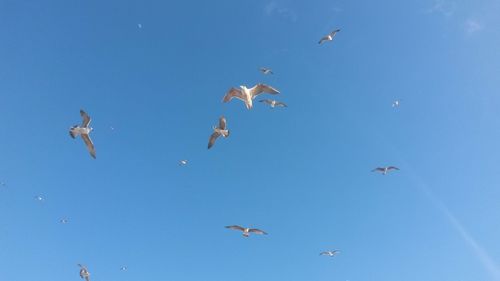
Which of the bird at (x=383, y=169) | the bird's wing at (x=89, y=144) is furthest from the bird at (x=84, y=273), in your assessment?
the bird at (x=383, y=169)

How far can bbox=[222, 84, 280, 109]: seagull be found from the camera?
94.4 feet

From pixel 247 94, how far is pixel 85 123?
32.2 ft

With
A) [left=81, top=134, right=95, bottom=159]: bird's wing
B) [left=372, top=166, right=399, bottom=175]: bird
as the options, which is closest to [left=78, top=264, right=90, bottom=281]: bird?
[left=81, top=134, right=95, bottom=159]: bird's wing

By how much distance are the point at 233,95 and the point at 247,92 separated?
90 centimetres

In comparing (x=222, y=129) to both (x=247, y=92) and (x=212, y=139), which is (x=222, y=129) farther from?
(x=247, y=92)

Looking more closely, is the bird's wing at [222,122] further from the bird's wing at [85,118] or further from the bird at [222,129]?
the bird's wing at [85,118]

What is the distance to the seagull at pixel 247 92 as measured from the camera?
28781 millimetres

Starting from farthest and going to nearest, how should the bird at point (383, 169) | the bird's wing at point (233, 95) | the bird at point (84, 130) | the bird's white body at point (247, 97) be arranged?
the bird at point (383, 169)
the bird at point (84, 130)
the bird's wing at point (233, 95)
the bird's white body at point (247, 97)

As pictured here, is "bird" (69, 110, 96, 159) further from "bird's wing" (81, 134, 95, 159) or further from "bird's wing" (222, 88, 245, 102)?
"bird's wing" (222, 88, 245, 102)

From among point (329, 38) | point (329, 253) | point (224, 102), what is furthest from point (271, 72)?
point (329, 253)

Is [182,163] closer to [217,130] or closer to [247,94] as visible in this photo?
[217,130]

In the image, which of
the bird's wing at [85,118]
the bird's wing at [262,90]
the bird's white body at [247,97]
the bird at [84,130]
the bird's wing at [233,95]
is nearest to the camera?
the bird's white body at [247,97]

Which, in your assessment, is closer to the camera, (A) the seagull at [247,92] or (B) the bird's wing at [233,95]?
(A) the seagull at [247,92]

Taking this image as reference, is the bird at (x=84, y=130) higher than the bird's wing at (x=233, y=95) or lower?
lower
